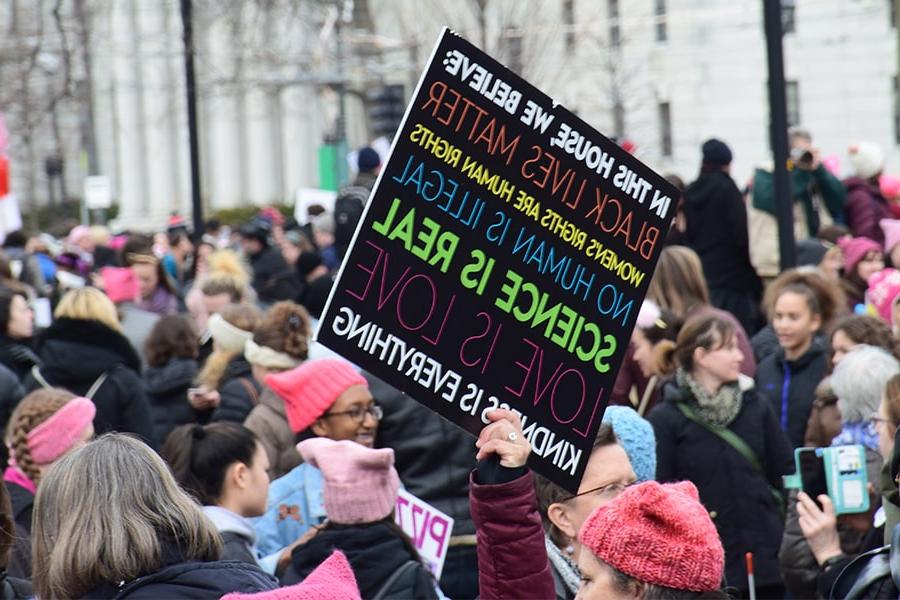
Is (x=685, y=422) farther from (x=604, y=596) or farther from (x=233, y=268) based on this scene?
(x=233, y=268)

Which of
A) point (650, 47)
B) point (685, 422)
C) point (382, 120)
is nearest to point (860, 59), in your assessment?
point (650, 47)

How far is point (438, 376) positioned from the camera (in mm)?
4961

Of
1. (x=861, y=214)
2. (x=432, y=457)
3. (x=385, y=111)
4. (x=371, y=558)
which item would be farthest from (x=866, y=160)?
(x=385, y=111)

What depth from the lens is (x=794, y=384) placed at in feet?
31.0

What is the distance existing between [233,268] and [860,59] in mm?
36051

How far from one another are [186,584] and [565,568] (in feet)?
4.85

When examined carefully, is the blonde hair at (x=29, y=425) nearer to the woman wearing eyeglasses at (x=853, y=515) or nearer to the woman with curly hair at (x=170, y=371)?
the woman wearing eyeglasses at (x=853, y=515)

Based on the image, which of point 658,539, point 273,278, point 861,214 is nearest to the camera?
point 658,539

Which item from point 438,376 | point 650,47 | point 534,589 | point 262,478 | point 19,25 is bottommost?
point 650,47

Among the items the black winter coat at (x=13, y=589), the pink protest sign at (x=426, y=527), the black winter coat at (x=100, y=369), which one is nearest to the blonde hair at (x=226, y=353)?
the black winter coat at (x=100, y=369)

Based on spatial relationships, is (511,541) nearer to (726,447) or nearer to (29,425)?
(29,425)

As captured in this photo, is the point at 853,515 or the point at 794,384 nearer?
the point at 853,515

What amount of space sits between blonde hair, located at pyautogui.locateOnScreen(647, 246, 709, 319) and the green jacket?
129 inches

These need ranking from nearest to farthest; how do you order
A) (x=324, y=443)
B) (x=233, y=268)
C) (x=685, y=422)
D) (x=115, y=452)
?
(x=115, y=452)
(x=324, y=443)
(x=685, y=422)
(x=233, y=268)
